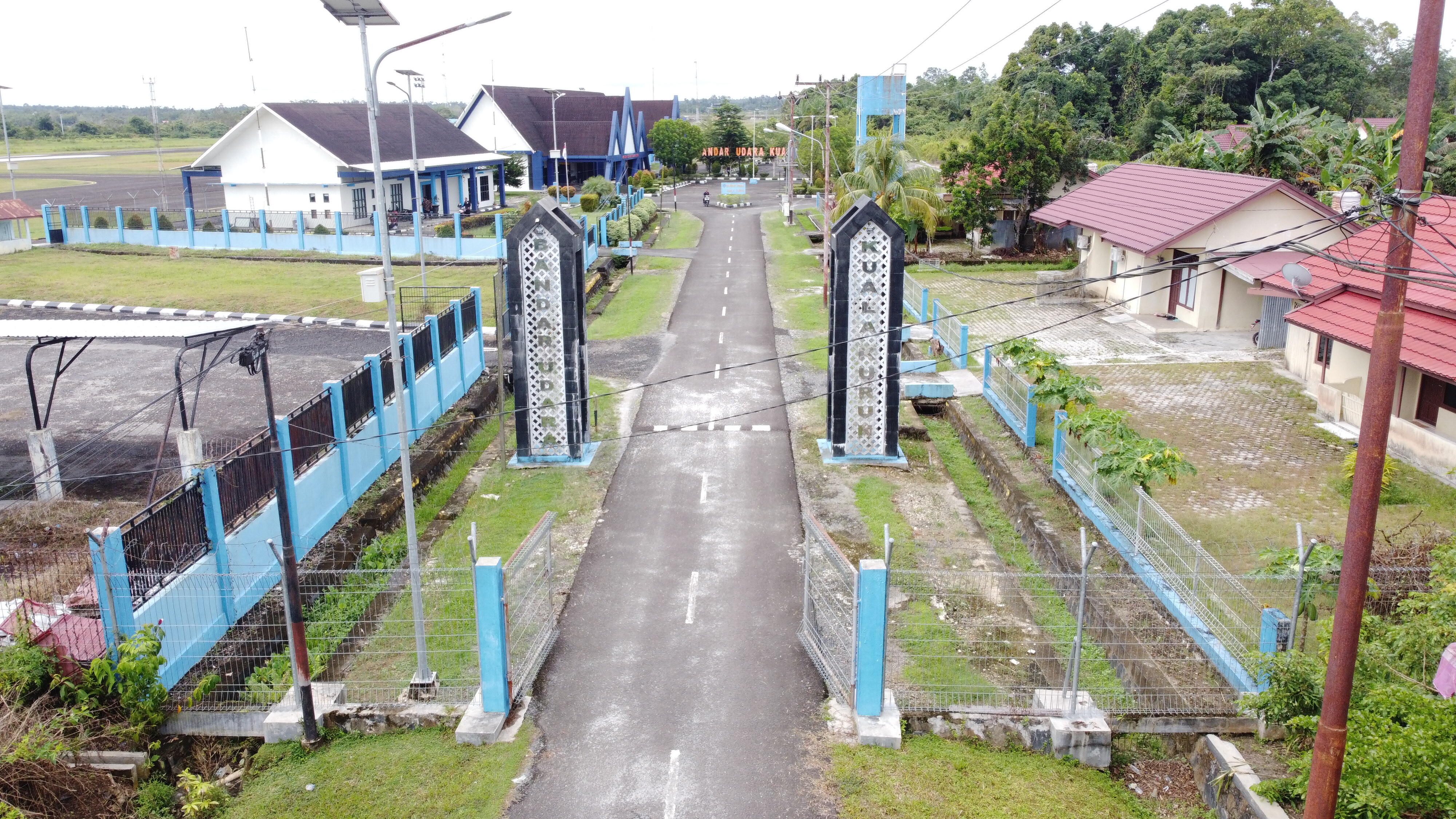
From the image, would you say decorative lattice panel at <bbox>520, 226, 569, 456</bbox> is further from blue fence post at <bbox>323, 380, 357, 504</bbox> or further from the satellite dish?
the satellite dish

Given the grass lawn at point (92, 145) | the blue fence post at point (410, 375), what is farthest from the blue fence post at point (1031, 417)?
the grass lawn at point (92, 145)

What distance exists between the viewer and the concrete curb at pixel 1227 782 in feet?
26.6

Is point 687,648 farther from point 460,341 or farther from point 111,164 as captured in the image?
point 111,164

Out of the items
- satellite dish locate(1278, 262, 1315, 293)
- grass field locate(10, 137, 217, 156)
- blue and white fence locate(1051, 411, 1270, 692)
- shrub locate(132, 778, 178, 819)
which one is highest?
grass field locate(10, 137, 217, 156)

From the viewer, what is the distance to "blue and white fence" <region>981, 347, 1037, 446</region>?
59.9 ft

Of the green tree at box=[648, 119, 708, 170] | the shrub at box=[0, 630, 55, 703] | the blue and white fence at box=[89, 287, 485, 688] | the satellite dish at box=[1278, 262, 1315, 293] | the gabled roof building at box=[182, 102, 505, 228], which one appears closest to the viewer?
the satellite dish at box=[1278, 262, 1315, 293]

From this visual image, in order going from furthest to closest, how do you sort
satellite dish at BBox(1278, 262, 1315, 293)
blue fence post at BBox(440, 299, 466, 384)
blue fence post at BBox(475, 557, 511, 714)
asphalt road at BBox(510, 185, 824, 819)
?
blue fence post at BBox(440, 299, 466, 384) < blue fence post at BBox(475, 557, 511, 714) < asphalt road at BBox(510, 185, 824, 819) < satellite dish at BBox(1278, 262, 1315, 293)

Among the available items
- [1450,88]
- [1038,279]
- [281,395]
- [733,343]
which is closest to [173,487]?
[281,395]

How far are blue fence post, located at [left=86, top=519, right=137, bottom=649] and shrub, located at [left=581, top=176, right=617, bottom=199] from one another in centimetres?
4438

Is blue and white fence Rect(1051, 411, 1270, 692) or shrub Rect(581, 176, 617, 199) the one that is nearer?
blue and white fence Rect(1051, 411, 1270, 692)

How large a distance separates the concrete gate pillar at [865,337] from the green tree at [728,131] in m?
73.4

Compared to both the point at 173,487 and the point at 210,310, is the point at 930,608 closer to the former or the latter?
the point at 173,487

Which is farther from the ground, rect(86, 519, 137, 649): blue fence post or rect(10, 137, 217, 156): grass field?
rect(10, 137, 217, 156): grass field

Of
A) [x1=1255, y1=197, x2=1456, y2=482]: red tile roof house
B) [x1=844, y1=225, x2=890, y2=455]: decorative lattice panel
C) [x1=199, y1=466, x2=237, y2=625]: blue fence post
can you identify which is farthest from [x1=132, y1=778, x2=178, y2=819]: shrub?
[x1=1255, y1=197, x2=1456, y2=482]: red tile roof house
